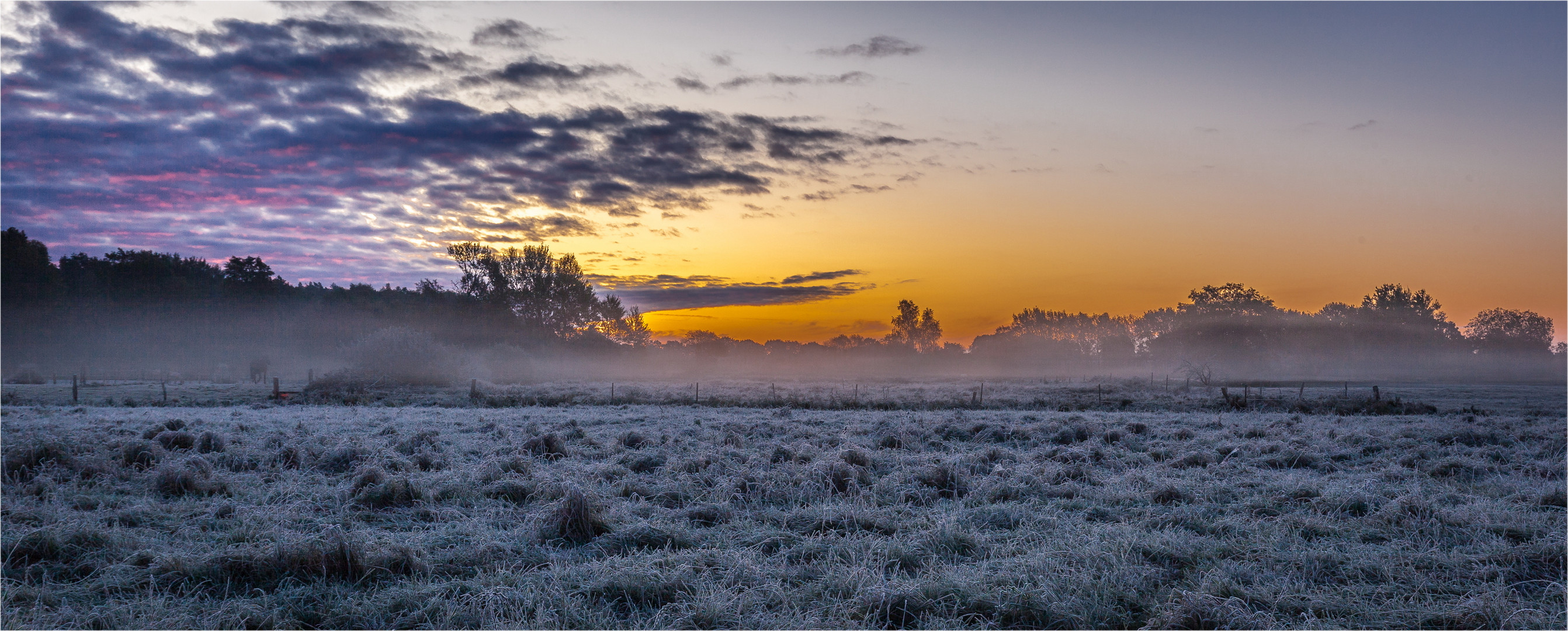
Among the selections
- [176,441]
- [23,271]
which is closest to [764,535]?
[176,441]

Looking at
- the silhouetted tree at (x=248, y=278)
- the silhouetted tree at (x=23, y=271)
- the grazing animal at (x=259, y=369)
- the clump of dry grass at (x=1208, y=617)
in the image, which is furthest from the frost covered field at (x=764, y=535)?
the silhouetted tree at (x=248, y=278)

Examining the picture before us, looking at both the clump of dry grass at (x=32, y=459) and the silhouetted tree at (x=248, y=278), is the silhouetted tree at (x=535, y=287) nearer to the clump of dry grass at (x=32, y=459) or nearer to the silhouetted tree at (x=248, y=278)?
the silhouetted tree at (x=248, y=278)

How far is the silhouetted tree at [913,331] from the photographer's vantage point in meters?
120

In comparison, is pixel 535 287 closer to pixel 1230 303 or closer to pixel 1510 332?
pixel 1230 303

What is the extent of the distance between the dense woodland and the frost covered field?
4261 cm

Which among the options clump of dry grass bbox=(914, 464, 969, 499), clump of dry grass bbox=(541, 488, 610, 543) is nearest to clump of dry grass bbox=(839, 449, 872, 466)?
clump of dry grass bbox=(914, 464, 969, 499)

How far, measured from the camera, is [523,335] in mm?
73188

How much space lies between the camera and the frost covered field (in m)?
5.48

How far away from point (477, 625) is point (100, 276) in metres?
101

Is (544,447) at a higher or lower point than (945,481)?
lower

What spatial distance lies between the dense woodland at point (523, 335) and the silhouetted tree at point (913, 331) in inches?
97.4

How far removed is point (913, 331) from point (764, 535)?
115 metres

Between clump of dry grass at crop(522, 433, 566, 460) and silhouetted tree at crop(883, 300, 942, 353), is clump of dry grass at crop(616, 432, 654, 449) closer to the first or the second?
clump of dry grass at crop(522, 433, 566, 460)

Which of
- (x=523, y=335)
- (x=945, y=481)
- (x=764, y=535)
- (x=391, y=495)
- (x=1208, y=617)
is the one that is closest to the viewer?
(x=1208, y=617)
